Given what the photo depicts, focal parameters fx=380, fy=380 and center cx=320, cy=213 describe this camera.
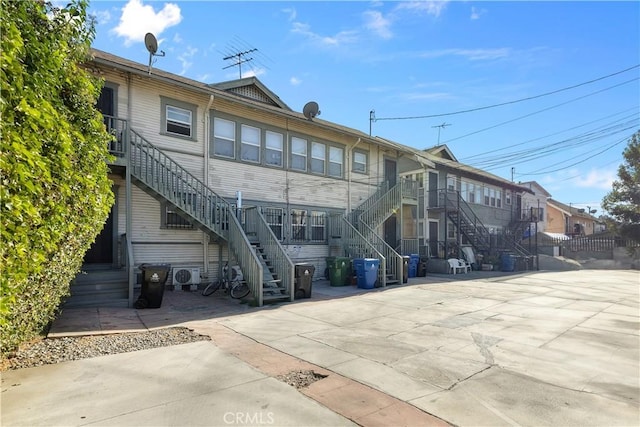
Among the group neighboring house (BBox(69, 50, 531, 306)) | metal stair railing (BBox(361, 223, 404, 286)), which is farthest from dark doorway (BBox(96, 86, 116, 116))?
metal stair railing (BBox(361, 223, 404, 286))

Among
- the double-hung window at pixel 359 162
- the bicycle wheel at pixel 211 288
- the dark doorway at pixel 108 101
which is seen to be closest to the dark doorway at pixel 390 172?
the double-hung window at pixel 359 162

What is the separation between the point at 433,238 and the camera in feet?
73.2

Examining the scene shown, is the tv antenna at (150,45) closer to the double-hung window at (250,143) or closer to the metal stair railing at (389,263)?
the double-hung window at (250,143)

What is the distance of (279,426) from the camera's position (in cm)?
337

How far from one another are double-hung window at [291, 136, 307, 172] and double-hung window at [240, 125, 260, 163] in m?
1.59

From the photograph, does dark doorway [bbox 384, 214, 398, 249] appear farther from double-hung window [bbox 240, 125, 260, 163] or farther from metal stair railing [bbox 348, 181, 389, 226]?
double-hung window [bbox 240, 125, 260, 163]

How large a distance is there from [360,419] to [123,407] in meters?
2.27

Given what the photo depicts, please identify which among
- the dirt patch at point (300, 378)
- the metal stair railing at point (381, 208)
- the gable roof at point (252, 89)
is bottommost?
the dirt patch at point (300, 378)

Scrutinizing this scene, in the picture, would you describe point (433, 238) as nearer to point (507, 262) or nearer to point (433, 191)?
point (433, 191)

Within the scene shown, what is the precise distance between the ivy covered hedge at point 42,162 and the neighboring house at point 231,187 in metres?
1.61

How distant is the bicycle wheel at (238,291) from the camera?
1064 cm

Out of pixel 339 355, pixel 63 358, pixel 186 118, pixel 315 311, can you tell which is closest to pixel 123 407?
pixel 63 358

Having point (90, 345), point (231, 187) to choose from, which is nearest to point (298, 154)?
point (231, 187)

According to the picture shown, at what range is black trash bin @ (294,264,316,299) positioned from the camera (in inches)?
410
